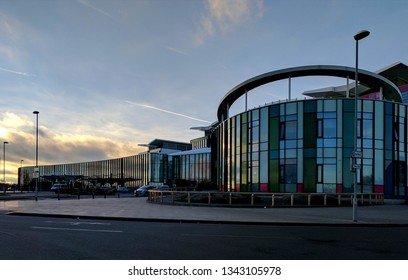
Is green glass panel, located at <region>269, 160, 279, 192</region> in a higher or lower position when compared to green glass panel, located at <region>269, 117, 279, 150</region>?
lower

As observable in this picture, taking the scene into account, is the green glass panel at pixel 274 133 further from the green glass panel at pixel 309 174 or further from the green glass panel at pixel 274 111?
the green glass panel at pixel 309 174

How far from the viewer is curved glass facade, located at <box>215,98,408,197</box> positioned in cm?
3227

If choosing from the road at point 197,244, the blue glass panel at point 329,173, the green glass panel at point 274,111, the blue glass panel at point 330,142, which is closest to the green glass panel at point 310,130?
the blue glass panel at point 330,142

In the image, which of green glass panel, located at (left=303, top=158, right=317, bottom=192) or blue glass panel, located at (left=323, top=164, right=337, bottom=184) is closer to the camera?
blue glass panel, located at (left=323, top=164, right=337, bottom=184)

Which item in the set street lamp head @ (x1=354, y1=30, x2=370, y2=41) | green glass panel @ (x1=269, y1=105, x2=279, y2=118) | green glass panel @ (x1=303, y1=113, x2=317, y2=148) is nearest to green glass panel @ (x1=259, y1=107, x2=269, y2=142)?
green glass panel @ (x1=269, y1=105, x2=279, y2=118)

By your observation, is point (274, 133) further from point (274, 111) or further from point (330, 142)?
point (330, 142)

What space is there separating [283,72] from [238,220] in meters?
26.3

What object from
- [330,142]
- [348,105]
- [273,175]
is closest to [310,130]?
[330,142]

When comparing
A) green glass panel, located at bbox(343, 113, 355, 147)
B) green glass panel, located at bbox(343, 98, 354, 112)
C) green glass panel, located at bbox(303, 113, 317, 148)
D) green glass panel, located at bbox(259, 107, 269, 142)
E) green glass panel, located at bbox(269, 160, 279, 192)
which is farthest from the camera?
green glass panel, located at bbox(259, 107, 269, 142)

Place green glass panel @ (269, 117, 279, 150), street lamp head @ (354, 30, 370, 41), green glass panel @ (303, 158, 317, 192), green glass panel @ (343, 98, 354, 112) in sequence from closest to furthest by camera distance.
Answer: street lamp head @ (354, 30, 370, 41) < green glass panel @ (343, 98, 354, 112) < green glass panel @ (303, 158, 317, 192) < green glass panel @ (269, 117, 279, 150)

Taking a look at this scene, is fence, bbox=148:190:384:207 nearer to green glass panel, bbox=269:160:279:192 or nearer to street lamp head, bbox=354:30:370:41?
green glass panel, bbox=269:160:279:192

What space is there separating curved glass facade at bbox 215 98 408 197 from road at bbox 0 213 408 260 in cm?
1943

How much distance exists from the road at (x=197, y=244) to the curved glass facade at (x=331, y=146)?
63.7ft
